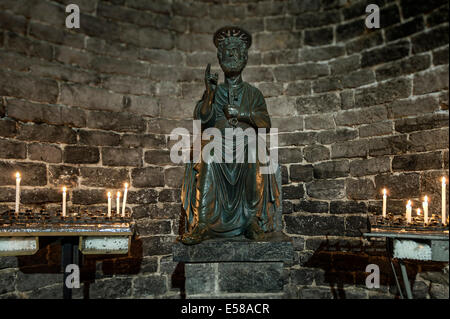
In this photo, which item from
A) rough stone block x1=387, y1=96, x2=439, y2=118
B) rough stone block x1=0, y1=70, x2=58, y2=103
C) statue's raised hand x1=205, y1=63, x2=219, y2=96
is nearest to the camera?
statue's raised hand x1=205, y1=63, x2=219, y2=96

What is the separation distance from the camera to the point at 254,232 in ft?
9.84

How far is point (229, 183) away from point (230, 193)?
3.9 inches

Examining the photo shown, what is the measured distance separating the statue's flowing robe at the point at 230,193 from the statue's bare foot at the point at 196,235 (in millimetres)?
73

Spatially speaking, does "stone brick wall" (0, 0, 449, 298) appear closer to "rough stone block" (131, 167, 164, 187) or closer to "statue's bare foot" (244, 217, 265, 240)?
"rough stone block" (131, 167, 164, 187)

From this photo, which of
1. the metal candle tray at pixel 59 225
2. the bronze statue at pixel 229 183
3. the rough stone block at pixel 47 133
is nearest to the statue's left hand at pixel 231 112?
the bronze statue at pixel 229 183

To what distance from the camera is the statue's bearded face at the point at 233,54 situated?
3.57m

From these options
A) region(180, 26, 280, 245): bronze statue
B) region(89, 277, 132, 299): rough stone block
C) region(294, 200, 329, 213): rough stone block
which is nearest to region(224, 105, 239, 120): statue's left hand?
region(180, 26, 280, 245): bronze statue

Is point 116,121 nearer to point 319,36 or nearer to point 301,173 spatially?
point 301,173

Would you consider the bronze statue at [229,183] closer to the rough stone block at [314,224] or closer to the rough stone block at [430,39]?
the rough stone block at [314,224]

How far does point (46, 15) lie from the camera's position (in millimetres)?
4035

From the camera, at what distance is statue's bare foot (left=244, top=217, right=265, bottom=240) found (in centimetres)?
295

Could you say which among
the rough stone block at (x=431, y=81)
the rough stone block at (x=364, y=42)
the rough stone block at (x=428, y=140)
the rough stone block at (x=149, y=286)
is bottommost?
the rough stone block at (x=149, y=286)

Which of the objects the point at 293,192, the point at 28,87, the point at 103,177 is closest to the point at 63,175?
the point at 103,177

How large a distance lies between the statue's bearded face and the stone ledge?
1811 millimetres
